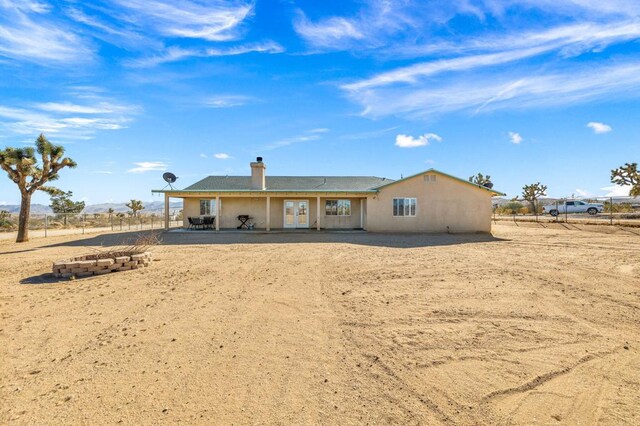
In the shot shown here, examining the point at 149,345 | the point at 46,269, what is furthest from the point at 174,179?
the point at 149,345

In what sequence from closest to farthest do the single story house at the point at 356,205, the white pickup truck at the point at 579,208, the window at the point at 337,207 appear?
the single story house at the point at 356,205 → the window at the point at 337,207 → the white pickup truck at the point at 579,208

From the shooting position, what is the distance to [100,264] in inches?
322

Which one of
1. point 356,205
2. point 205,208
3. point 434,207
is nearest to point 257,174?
point 205,208

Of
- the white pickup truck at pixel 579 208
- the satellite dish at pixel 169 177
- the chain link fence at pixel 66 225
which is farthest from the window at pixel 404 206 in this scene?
the white pickup truck at pixel 579 208

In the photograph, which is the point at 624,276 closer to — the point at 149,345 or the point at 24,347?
the point at 149,345

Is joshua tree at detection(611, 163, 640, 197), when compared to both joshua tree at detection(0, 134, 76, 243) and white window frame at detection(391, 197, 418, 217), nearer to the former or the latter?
white window frame at detection(391, 197, 418, 217)

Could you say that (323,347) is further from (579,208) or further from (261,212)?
(579,208)

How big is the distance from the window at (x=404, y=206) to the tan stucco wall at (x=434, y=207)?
7.2 inches

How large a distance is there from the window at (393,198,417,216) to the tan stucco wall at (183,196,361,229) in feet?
9.34

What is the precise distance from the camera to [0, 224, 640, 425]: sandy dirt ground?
2850mm

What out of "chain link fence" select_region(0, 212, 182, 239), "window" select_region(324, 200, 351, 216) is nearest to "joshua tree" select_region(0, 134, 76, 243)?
"chain link fence" select_region(0, 212, 182, 239)

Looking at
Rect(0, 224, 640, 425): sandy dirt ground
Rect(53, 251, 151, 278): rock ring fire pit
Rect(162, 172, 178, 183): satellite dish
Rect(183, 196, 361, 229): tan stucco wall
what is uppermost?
Rect(162, 172, 178, 183): satellite dish

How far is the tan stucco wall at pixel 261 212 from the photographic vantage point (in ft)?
66.6

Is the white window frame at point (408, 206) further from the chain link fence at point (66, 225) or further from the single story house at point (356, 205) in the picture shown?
the chain link fence at point (66, 225)
